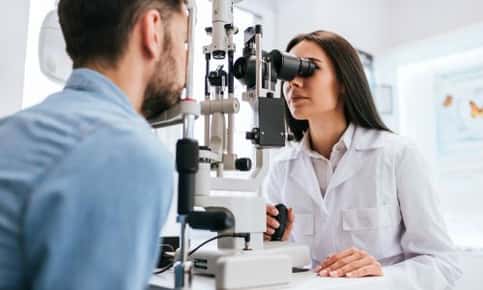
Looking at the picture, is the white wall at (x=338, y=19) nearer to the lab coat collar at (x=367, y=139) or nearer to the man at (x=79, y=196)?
the lab coat collar at (x=367, y=139)

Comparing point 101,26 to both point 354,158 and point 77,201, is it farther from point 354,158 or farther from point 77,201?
point 354,158

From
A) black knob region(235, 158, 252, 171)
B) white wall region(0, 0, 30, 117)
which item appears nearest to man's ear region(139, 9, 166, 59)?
black knob region(235, 158, 252, 171)

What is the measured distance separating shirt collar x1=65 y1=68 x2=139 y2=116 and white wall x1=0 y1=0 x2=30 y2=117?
758 mm

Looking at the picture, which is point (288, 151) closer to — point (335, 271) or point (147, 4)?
point (335, 271)

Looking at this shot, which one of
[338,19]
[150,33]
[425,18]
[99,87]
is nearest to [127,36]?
[150,33]

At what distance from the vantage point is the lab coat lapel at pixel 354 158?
142 cm

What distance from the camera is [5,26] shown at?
130 centimetres

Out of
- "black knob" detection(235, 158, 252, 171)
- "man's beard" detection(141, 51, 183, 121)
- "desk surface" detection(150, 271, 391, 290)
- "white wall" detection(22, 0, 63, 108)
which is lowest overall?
"desk surface" detection(150, 271, 391, 290)

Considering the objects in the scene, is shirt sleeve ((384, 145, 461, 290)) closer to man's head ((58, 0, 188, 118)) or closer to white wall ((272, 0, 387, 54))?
man's head ((58, 0, 188, 118))

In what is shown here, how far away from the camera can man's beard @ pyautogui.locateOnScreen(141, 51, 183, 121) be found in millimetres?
796

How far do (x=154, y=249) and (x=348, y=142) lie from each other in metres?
1.02

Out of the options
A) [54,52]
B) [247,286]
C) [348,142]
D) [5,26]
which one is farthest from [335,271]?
[5,26]

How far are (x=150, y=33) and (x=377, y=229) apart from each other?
94 cm

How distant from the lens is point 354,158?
1433 millimetres
